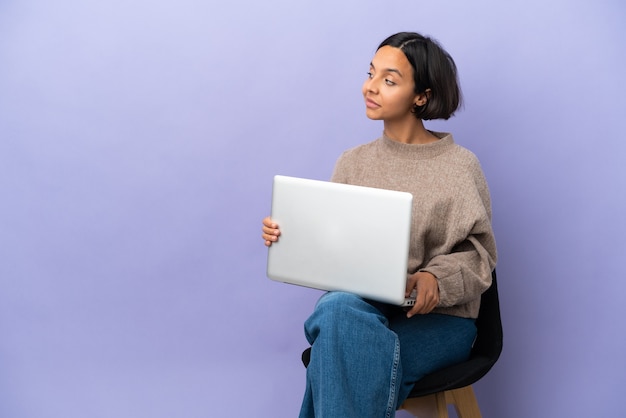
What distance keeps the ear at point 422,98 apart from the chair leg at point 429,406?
764mm

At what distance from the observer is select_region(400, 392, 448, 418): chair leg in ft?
6.63

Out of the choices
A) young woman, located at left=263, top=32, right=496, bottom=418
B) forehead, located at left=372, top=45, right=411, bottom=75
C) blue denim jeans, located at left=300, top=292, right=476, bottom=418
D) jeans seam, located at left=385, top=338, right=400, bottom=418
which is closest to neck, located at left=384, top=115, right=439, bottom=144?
young woman, located at left=263, top=32, right=496, bottom=418

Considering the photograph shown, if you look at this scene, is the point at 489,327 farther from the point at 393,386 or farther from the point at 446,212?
the point at 393,386

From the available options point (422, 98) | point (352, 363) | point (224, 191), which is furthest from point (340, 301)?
point (224, 191)

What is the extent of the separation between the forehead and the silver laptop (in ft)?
1.59

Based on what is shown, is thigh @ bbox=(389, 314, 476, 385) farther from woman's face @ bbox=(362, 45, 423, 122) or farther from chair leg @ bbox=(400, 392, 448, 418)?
woman's face @ bbox=(362, 45, 423, 122)

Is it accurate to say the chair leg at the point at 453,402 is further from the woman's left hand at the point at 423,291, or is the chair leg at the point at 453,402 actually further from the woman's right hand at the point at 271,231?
the woman's right hand at the point at 271,231

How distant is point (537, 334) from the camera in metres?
2.65

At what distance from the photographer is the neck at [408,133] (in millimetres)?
2248

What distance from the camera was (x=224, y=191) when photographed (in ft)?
9.34

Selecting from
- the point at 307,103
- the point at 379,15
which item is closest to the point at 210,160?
the point at 307,103

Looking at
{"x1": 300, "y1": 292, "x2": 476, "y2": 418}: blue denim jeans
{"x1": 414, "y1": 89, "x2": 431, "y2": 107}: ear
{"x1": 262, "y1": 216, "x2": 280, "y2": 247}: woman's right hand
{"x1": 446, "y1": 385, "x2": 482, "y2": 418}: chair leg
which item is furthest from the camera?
{"x1": 414, "y1": 89, "x2": 431, "y2": 107}: ear

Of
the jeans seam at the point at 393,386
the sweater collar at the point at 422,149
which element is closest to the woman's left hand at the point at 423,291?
the jeans seam at the point at 393,386

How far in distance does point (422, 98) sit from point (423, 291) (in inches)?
22.8
